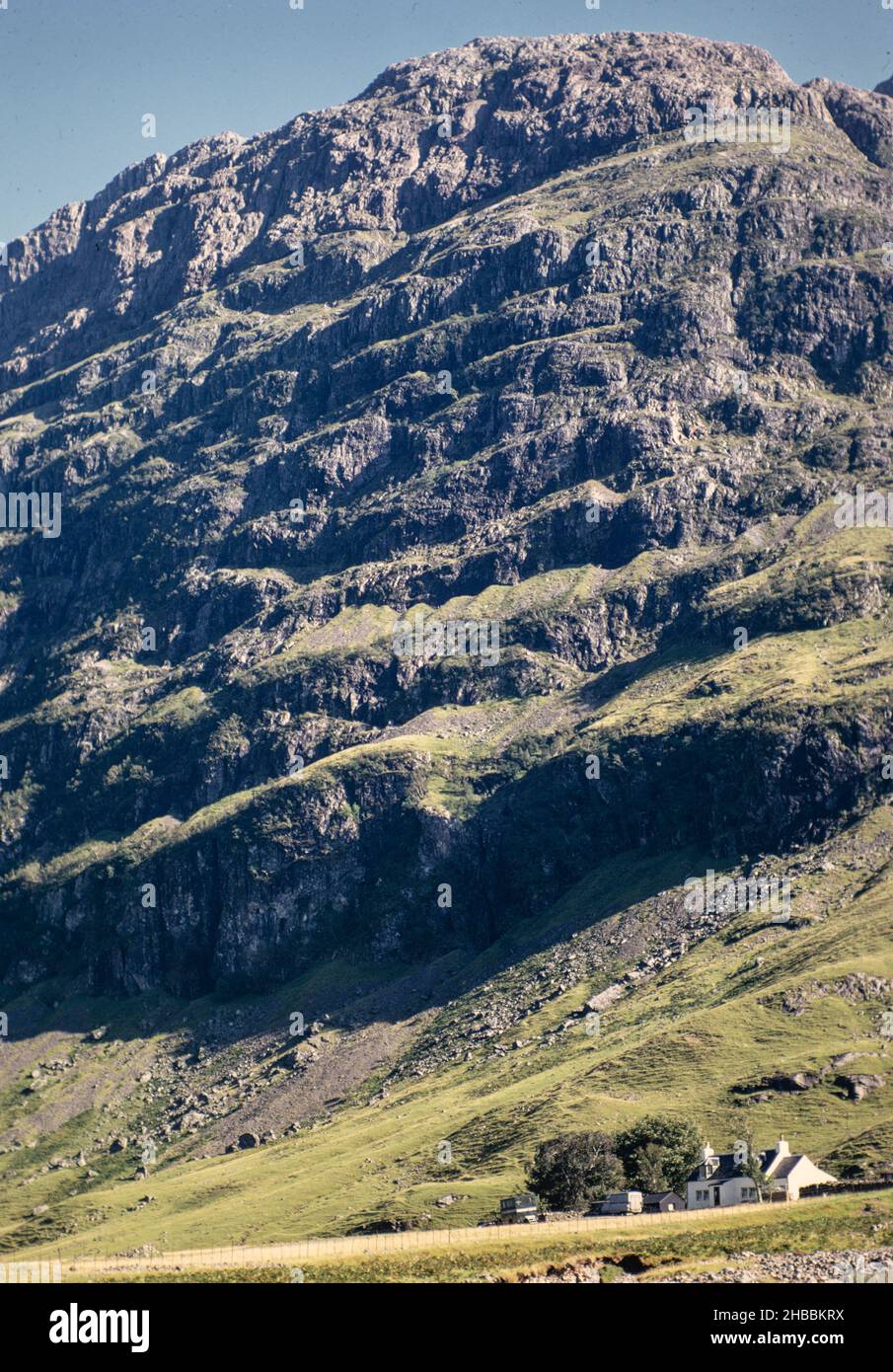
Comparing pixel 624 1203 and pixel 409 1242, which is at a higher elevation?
pixel 409 1242

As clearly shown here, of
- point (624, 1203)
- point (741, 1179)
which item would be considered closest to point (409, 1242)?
point (624, 1203)

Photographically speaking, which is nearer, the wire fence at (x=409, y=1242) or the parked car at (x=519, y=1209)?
the wire fence at (x=409, y=1242)

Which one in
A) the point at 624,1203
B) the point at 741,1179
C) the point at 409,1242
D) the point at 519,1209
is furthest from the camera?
the point at 519,1209

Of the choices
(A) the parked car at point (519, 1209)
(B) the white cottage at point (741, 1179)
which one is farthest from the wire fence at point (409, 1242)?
(A) the parked car at point (519, 1209)

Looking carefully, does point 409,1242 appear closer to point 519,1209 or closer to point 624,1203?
point 624,1203

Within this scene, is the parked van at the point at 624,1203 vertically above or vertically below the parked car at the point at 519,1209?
above

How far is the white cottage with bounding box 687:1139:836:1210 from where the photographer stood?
17412 cm

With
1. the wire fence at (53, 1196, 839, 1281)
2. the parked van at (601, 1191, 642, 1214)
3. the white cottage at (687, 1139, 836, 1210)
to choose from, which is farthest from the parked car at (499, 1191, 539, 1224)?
the wire fence at (53, 1196, 839, 1281)

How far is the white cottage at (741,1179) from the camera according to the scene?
174m

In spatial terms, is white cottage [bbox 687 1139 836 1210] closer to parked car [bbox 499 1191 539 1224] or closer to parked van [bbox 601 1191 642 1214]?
parked van [bbox 601 1191 642 1214]

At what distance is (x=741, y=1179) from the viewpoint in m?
176

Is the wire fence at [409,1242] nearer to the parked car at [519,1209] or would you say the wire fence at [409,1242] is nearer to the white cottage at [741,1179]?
the white cottage at [741,1179]
